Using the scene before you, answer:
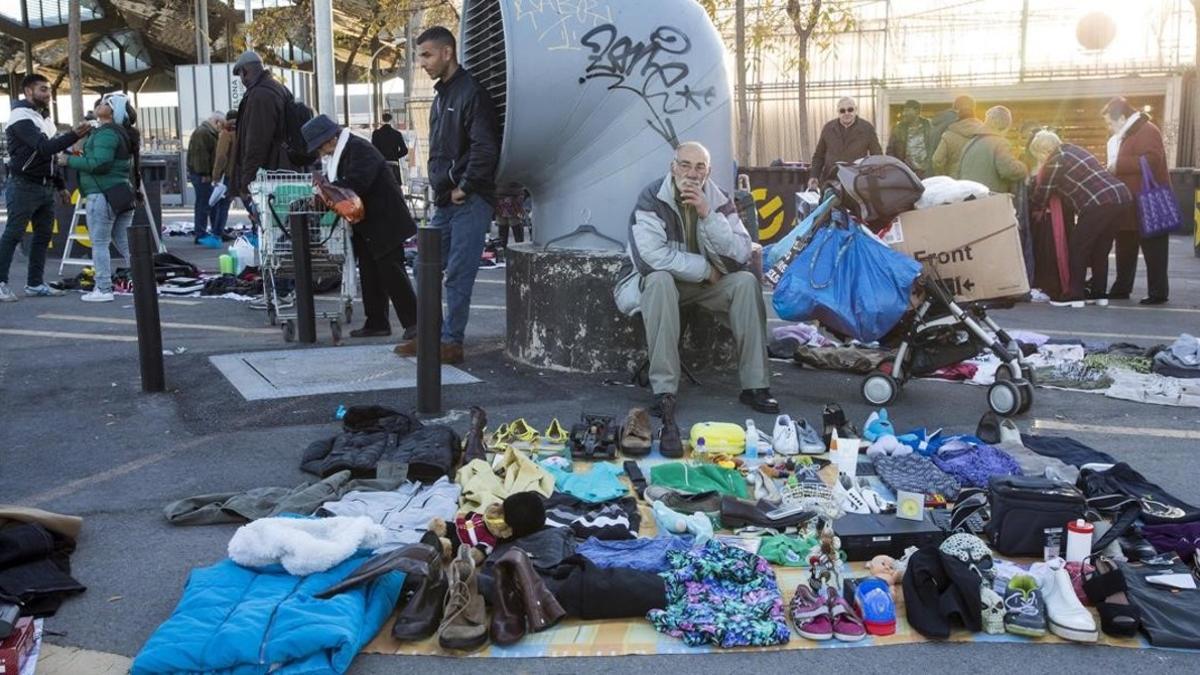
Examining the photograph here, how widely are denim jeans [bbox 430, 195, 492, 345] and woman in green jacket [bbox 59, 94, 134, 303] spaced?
4014mm

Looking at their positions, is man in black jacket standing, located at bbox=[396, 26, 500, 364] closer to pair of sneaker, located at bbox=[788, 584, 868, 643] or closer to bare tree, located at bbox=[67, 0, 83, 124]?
pair of sneaker, located at bbox=[788, 584, 868, 643]

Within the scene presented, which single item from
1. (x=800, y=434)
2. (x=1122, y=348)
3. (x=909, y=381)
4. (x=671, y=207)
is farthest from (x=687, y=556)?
(x=1122, y=348)

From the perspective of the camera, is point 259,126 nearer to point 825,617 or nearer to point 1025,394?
point 1025,394

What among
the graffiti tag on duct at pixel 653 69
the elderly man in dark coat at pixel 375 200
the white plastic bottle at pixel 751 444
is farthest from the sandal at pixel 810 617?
the elderly man in dark coat at pixel 375 200

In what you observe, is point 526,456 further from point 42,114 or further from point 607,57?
point 42,114

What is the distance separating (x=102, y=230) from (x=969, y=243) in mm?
7902

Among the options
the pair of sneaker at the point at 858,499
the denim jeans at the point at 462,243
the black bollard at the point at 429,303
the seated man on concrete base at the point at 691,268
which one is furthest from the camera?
the denim jeans at the point at 462,243

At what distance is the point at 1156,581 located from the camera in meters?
3.70

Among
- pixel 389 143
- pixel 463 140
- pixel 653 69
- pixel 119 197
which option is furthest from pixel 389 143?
pixel 653 69

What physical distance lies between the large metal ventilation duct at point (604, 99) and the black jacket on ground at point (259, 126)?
2.80 metres

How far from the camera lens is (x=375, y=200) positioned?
27.1ft

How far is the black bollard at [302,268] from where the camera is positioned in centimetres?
820

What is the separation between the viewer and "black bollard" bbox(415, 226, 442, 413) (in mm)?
5902

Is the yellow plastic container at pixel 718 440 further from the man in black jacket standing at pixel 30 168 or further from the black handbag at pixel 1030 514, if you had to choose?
the man in black jacket standing at pixel 30 168
